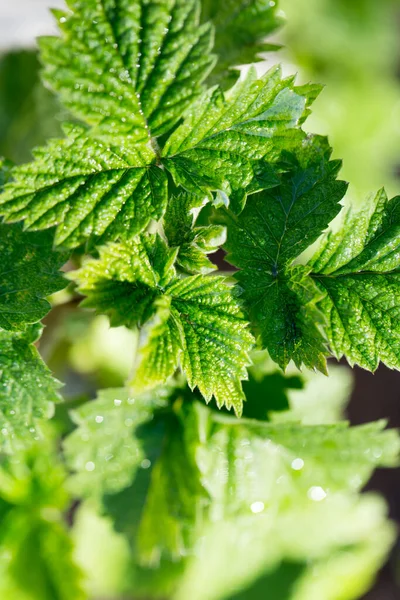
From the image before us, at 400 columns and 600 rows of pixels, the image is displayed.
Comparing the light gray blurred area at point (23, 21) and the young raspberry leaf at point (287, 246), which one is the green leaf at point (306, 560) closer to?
the young raspberry leaf at point (287, 246)

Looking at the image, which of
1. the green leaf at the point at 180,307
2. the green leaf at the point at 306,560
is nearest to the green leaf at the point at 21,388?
the green leaf at the point at 180,307

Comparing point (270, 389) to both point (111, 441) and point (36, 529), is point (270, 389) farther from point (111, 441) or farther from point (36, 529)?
point (36, 529)

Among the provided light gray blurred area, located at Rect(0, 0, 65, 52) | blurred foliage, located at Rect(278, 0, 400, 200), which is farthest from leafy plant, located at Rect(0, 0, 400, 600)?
blurred foliage, located at Rect(278, 0, 400, 200)

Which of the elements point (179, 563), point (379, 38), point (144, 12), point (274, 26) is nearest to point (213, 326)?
point (144, 12)

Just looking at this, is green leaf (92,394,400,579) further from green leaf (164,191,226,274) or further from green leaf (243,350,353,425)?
green leaf (164,191,226,274)

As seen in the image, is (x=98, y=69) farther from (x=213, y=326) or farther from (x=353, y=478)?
(x=353, y=478)

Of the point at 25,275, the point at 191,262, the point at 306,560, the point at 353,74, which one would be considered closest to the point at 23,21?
the point at 353,74

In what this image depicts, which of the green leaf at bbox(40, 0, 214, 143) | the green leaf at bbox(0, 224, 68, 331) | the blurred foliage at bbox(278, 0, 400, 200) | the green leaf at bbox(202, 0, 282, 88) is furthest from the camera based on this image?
the blurred foliage at bbox(278, 0, 400, 200)
